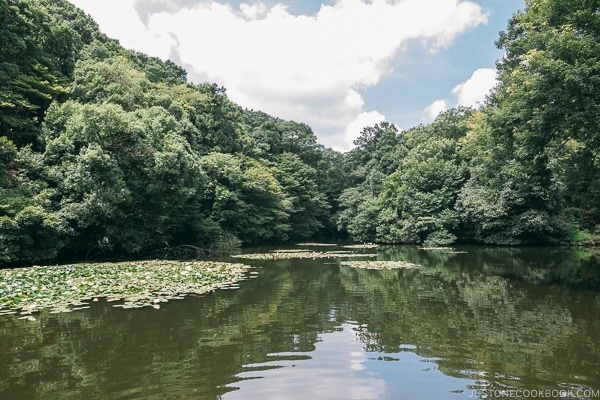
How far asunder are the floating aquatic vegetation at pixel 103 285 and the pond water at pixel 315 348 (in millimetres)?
643

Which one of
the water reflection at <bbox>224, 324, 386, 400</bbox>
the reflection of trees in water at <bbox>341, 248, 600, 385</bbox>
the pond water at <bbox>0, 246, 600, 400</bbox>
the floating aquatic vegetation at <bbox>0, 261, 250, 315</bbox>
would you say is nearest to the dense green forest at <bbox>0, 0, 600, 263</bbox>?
the reflection of trees in water at <bbox>341, 248, 600, 385</bbox>

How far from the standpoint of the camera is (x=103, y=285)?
10.4 metres

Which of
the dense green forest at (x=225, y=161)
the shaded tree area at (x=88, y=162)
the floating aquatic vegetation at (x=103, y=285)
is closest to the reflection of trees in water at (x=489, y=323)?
the floating aquatic vegetation at (x=103, y=285)

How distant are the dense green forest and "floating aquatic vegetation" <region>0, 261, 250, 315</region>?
5.55 metres

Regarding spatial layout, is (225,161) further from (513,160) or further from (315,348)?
(315,348)

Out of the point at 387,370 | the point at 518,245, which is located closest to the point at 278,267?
the point at 387,370

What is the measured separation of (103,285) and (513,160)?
14.9 meters

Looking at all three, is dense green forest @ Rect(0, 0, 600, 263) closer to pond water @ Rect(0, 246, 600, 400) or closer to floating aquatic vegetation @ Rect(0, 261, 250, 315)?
floating aquatic vegetation @ Rect(0, 261, 250, 315)

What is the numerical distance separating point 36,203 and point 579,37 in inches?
810

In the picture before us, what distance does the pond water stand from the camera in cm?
436

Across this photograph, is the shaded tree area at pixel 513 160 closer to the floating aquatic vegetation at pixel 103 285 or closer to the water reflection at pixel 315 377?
the water reflection at pixel 315 377

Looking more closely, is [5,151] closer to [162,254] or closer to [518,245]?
[162,254]

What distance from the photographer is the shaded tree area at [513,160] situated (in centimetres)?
1122

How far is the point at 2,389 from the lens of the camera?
13.9 ft
